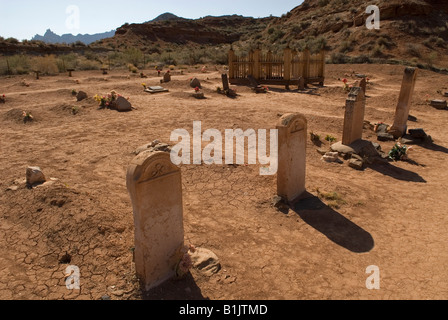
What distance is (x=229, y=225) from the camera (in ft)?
16.8

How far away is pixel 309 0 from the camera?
52.1 metres

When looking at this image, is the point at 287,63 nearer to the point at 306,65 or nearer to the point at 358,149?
the point at 306,65

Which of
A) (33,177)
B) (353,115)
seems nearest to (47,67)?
(33,177)

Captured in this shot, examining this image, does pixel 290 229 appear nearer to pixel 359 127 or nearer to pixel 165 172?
pixel 165 172

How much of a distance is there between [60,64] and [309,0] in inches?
1698

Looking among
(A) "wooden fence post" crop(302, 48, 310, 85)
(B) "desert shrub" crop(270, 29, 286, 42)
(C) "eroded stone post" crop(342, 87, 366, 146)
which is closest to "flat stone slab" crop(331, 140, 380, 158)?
Answer: (C) "eroded stone post" crop(342, 87, 366, 146)

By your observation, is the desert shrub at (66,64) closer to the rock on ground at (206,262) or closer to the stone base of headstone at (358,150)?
the stone base of headstone at (358,150)

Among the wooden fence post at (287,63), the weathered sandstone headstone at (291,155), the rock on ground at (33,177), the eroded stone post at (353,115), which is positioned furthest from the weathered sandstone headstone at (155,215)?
the wooden fence post at (287,63)

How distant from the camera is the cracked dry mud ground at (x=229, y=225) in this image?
3.77 metres

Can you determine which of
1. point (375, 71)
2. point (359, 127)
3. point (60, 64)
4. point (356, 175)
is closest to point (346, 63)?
point (375, 71)

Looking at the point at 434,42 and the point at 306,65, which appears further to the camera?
the point at 434,42

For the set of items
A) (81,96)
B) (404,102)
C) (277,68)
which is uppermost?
(277,68)

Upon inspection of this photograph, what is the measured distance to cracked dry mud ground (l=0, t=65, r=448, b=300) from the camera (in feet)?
12.4

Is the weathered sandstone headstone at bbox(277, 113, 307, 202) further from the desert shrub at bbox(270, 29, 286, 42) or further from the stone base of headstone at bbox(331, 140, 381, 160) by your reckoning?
the desert shrub at bbox(270, 29, 286, 42)
